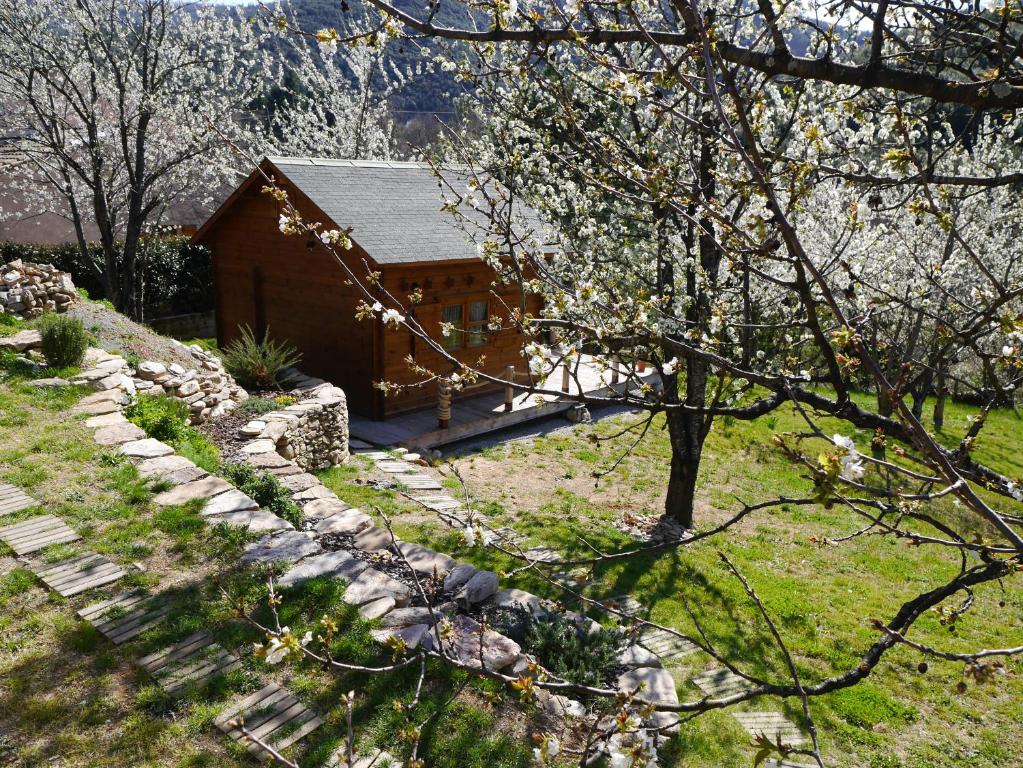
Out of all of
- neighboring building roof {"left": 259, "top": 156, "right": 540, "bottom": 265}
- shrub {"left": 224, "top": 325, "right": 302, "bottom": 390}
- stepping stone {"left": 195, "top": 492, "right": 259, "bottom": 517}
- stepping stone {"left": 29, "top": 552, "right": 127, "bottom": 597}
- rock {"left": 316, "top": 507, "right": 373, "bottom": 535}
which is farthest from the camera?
neighboring building roof {"left": 259, "top": 156, "right": 540, "bottom": 265}

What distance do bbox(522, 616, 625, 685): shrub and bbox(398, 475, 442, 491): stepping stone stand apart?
4405 mm

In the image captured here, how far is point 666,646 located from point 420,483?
4375mm

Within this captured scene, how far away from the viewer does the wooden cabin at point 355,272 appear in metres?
12.9

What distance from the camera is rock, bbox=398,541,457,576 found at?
6.23 meters

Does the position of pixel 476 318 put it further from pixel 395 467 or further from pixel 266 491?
pixel 266 491

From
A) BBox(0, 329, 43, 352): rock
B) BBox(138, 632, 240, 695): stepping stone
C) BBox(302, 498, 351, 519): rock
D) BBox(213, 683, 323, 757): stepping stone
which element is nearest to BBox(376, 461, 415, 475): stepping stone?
BBox(302, 498, 351, 519): rock

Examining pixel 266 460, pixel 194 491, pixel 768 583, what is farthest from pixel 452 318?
pixel 194 491

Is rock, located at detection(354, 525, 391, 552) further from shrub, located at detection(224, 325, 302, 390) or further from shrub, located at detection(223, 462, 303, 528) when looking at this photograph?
shrub, located at detection(224, 325, 302, 390)

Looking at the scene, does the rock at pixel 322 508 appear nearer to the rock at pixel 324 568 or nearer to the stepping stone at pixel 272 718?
the rock at pixel 324 568

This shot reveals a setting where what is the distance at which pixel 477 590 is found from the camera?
600 cm

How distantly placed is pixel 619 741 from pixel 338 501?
5.84 m

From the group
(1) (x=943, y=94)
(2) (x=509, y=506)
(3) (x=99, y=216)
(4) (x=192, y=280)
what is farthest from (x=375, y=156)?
(1) (x=943, y=94)

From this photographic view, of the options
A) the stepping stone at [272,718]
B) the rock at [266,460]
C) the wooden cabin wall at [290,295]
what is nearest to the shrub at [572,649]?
the stepping stone at [272,718]

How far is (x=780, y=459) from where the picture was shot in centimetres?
1368
